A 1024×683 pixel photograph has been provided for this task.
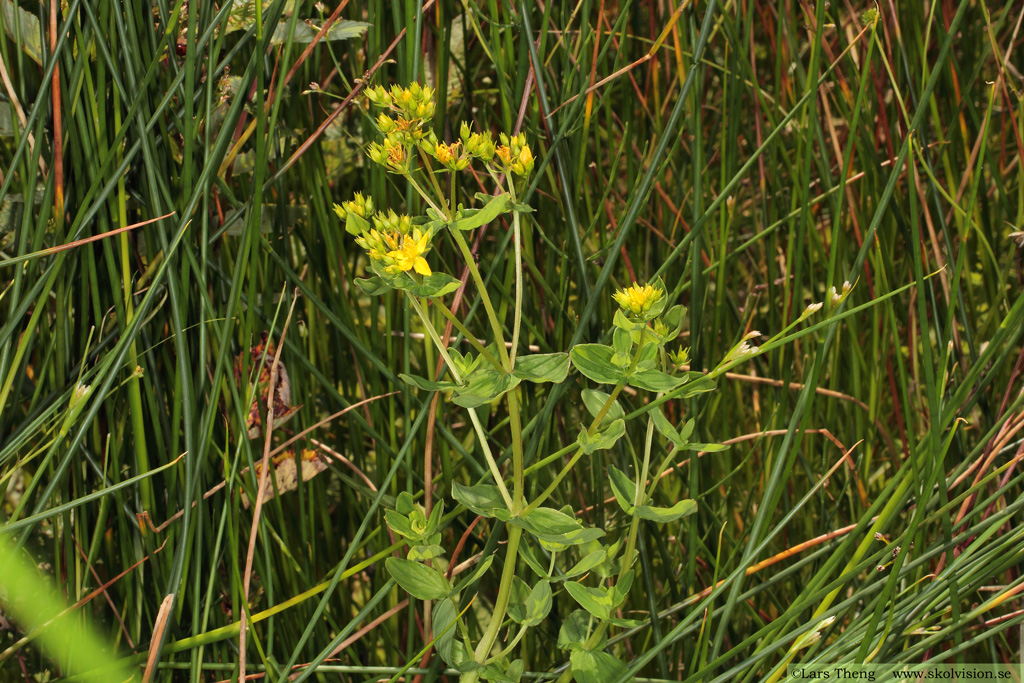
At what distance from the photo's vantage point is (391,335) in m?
0.65

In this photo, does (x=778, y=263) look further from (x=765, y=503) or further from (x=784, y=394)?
(x=765, y=503)

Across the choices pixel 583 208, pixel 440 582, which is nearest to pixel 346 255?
pixel 583 208

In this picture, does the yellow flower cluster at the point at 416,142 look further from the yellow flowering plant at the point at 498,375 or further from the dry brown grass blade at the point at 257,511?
the dry brown grass blade at the point at 257,511

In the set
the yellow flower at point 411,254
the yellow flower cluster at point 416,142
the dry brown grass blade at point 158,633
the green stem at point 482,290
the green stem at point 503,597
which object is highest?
the yellow flower cluster at point 416,142

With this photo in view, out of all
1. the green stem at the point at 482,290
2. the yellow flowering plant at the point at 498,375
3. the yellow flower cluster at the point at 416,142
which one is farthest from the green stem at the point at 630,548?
the yellow flower cluster at the point at 416,142

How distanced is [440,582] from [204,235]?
0.36m

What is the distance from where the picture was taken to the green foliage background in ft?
1.90

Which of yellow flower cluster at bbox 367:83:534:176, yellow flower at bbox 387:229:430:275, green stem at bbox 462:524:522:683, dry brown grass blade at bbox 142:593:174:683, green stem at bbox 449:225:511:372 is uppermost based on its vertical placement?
yellow flower cluster at bbox 367:83:534:176

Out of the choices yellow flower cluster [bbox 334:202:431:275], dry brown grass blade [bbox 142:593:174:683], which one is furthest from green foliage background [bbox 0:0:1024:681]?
yellow flower cluster [bbox 334:202:431:275]

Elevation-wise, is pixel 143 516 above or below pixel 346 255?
below

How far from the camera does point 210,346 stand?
0.66m

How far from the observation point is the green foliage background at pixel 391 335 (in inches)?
22.7

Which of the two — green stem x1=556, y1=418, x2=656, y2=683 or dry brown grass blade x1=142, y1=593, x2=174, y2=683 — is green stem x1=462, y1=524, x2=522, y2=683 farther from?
dry brown grass blade x1=142, y1=593, x2=174, y2=683

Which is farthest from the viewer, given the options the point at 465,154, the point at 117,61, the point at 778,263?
the point at 778,263
